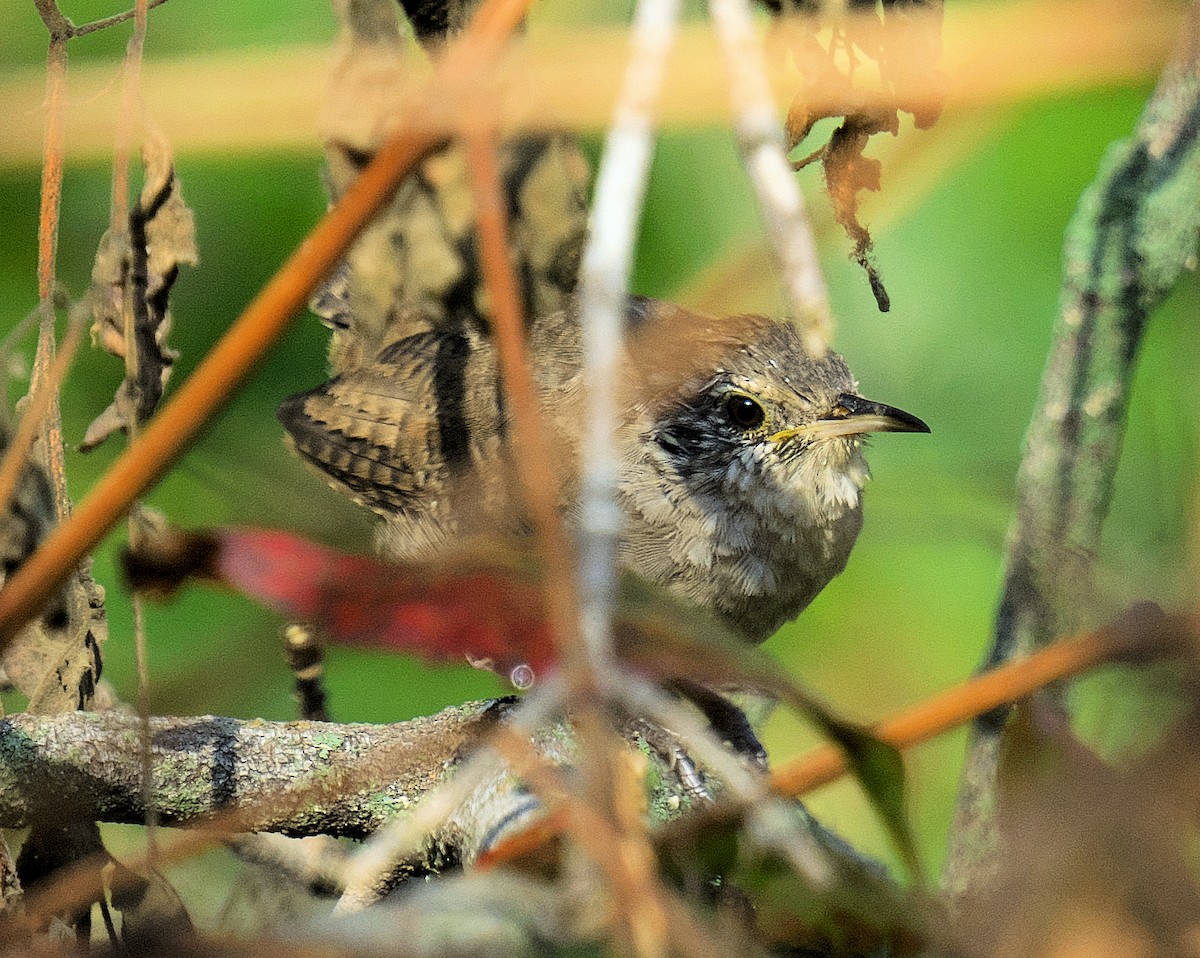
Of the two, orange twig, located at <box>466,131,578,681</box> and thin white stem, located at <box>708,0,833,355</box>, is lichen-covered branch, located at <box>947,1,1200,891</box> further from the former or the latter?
orange twig, located at <box>466,131,578,681</box>

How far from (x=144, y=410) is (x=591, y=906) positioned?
1.31m

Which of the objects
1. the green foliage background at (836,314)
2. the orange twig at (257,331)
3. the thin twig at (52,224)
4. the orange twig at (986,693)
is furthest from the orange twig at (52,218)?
the green foliage background at (836,314)

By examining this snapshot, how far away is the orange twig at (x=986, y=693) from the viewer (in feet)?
3.17

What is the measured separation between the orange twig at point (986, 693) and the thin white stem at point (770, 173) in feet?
1.00

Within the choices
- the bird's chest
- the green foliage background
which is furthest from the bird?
the green foliage background

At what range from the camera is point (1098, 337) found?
6.78 ft

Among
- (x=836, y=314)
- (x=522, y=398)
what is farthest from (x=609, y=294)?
(x=836, y=314)

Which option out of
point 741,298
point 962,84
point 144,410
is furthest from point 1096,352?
point 144,410

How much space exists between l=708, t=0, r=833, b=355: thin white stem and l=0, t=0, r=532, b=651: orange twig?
0.19m

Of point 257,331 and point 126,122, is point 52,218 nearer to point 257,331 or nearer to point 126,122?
point 126,122

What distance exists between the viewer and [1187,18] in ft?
4.57

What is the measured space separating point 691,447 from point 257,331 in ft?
7.46

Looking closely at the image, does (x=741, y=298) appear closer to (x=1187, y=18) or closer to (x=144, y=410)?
(x=1187, y=18)

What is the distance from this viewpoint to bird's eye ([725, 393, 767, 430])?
3.28m
